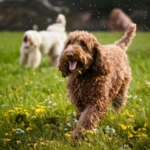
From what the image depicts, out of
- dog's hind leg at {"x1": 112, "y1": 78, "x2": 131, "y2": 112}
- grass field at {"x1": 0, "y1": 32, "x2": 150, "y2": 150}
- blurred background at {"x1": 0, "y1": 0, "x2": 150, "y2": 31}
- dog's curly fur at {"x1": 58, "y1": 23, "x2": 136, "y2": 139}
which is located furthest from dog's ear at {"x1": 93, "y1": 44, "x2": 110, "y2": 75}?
blurred background at {"x1": 0, "y1": 0, "x2": 150, "y2": 31}

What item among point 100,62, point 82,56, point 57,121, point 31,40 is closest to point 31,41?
point 31,40

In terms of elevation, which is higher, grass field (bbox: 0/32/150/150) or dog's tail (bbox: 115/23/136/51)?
dog's tail (bbox: 115/23/136/51)

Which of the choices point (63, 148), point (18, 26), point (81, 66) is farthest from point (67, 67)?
point (18, 26)

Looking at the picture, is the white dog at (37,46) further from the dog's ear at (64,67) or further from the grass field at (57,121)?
the dog's ear at (64,67)

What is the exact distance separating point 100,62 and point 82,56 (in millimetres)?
264

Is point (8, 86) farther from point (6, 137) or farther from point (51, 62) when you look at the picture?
point (51, 62)

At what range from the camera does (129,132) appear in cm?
354

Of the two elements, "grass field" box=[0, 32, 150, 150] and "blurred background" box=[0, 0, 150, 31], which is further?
"blurred background" box=[0, 0, 150, 31]

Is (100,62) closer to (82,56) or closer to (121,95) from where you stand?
(82,56)

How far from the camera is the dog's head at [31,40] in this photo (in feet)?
29.6

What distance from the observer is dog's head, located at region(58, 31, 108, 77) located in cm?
393

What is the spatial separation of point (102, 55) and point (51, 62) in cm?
578

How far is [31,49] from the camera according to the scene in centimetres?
942

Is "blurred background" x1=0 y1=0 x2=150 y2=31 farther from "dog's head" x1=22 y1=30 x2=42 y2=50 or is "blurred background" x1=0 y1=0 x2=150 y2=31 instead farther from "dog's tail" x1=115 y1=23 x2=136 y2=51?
"dog's tail" x1=115 y1=23 x2=136 y2=51
